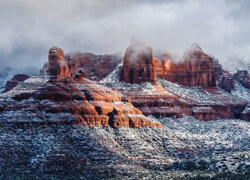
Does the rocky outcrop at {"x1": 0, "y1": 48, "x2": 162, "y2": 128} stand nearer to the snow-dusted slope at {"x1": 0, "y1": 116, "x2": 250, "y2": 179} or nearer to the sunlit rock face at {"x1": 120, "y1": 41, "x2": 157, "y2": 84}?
the snow-dusted slope at {"x1": 0, "y1": 116, "x2": 250, "y2": 179}

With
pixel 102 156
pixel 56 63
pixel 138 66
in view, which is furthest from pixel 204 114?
pixel 102 156

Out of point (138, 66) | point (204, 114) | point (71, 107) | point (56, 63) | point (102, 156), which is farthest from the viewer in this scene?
point (56, 63)

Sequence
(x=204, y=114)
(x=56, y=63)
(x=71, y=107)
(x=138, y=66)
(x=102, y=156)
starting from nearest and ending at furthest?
(x=102, y=156), (x=71, y=107), (x=138, y=66), (x=204, y=114), (x=56, y=63)

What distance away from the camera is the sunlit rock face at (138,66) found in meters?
189

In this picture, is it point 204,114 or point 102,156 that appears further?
point 204,114

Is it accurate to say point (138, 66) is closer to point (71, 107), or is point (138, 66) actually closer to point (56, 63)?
point (56, 63)

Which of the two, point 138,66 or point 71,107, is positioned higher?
point 138,66

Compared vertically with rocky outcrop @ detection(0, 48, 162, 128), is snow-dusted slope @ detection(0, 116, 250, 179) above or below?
below

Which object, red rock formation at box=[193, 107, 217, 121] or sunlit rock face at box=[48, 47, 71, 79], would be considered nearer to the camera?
red rock formation at box=[193, 107, 217, 121]

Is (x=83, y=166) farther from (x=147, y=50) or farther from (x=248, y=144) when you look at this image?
(x=147, y=50)

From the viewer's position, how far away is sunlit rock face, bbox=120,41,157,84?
18888 centimetres

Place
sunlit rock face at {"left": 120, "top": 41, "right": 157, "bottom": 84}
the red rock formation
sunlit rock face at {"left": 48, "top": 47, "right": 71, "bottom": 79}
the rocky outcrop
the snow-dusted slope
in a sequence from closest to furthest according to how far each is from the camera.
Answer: the snow-dusted slope < the rocky outcrop < sunlit rock face at {"left": 120, "top": 41, "right": 157, "bottom": 84} < the red rock formation < sunlit rock face at {"left": 48, "top": 47, "right": 71, "bottom": 79}

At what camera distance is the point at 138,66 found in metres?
190

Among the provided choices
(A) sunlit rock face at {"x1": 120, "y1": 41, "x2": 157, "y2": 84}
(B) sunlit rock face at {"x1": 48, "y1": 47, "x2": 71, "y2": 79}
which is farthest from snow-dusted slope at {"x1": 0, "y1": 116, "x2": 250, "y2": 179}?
(B) sunlit rock face at {"x1": 48, "y1": 47, "x2": 71, "y2": 79}
